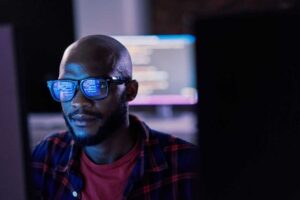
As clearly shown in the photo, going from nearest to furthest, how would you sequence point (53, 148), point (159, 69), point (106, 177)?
point (106, 177)
point (53, 148)
point (159, 69)

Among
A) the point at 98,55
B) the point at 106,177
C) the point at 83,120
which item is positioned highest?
the point at 98,55

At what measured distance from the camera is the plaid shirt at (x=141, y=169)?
0.91 m

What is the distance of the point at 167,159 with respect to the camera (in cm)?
99

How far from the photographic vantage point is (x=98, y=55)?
34.2 inches

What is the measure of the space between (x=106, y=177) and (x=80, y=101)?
0.61 feet

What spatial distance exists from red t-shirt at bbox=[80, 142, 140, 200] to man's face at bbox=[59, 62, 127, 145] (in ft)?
0.27

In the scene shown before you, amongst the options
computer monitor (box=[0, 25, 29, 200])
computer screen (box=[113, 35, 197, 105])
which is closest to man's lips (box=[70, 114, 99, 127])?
computer monitor (box=[0, 25, 29, 200])

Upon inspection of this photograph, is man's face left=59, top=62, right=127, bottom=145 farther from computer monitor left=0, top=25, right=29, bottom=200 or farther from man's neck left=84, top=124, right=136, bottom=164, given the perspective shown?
computer monitor left=0, top=25, right=29, bottom=200

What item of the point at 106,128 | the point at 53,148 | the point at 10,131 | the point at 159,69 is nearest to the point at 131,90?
the point at 106,128

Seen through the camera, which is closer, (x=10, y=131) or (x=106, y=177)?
(x=10, y=131)

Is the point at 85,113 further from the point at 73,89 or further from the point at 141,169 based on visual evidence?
the point at 141,169

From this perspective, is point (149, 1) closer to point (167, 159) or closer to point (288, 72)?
point (167, 159)

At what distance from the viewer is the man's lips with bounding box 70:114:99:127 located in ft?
2.74

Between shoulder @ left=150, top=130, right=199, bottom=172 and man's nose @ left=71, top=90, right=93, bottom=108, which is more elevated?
man's nose @ left=71, top=90, right=93, bottom=108
